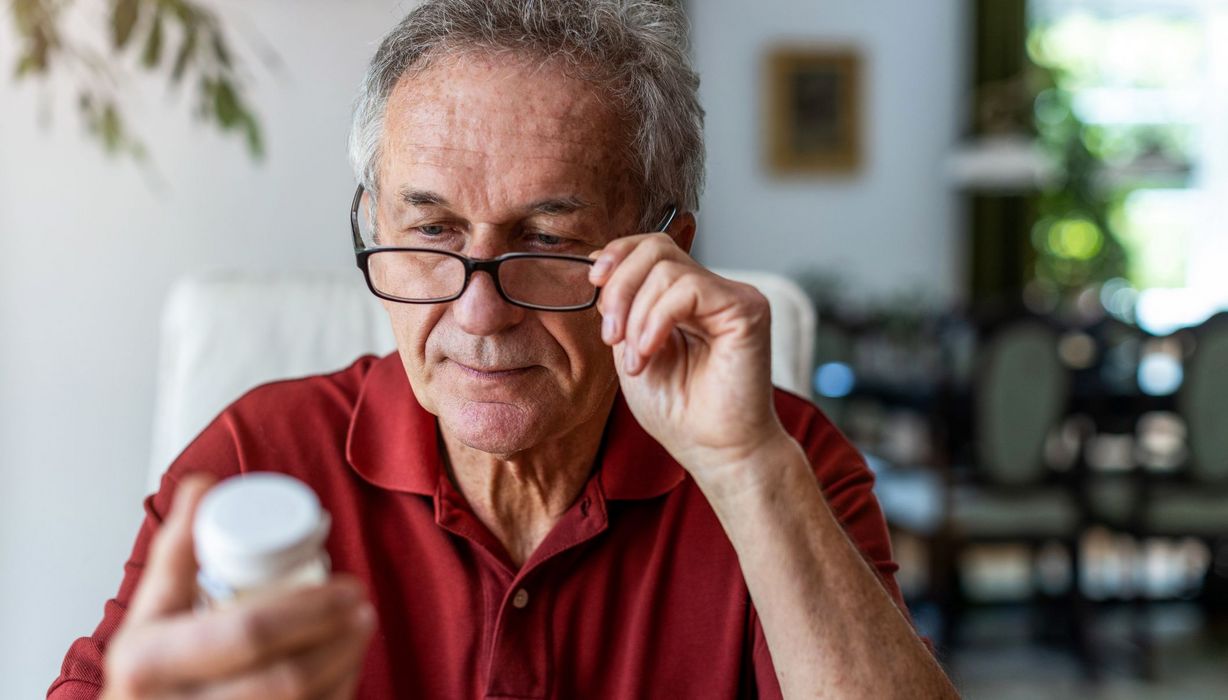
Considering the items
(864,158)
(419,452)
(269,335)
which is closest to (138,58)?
(269,335)

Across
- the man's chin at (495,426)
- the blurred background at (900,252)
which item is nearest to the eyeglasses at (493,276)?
the man's chin at (495,426)

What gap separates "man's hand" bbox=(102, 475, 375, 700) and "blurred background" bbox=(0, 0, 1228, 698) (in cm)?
89

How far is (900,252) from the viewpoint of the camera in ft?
23.0

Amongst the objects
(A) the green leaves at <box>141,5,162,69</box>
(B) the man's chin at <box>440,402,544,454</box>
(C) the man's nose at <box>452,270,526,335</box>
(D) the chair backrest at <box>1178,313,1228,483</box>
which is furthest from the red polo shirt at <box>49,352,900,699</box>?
(D) the chair backrest at <box>1178,313,1228,483</box>

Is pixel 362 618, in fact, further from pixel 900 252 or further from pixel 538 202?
pixel 900 252

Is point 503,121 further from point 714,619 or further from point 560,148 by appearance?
point 714,619

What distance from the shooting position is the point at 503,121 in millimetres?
1066

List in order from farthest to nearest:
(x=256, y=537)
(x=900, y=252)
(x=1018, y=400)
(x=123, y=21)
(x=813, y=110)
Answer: (x=900, y=252), (x=813, y=110), (x=1018, y=400), (x=123, y=21), (x=256, y=537)

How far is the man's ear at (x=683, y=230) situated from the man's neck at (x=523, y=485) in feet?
0.73

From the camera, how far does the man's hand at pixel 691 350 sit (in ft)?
3.10

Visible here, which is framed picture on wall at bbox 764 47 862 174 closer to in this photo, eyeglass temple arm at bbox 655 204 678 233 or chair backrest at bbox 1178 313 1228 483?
chair backrest at bbox 1178 313 1228 483

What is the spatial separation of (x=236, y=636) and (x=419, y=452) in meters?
0.73

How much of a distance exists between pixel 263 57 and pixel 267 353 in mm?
1178

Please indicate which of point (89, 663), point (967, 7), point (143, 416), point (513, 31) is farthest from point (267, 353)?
point (967, 7)
